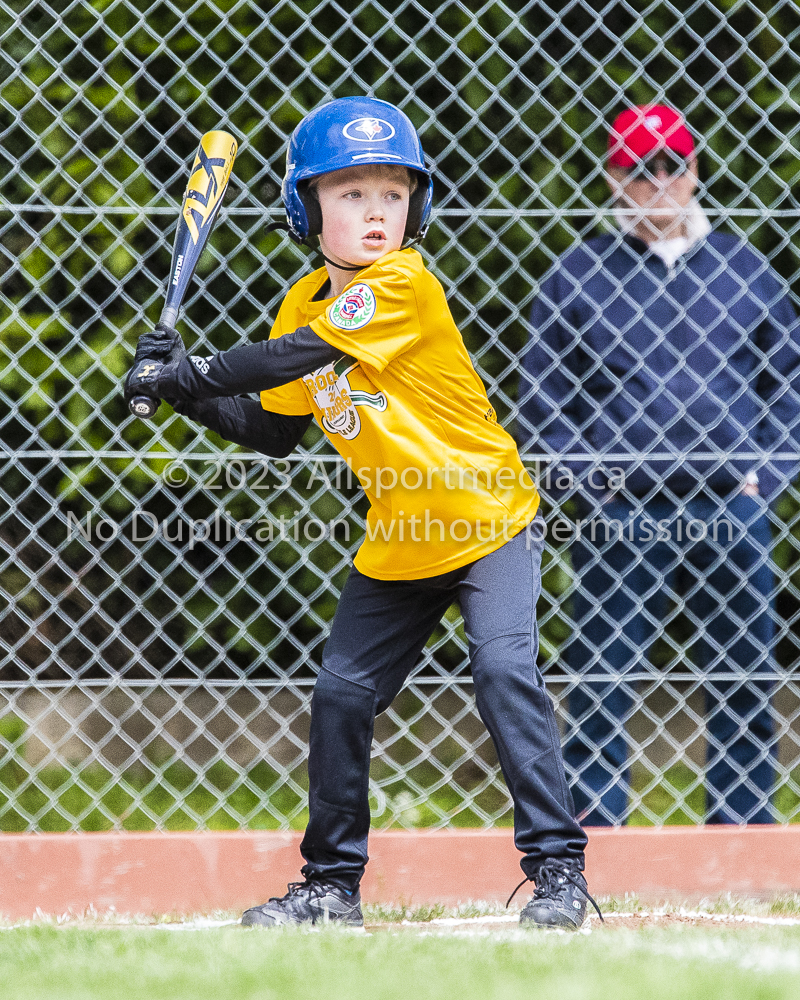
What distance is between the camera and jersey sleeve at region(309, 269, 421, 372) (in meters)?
2.07

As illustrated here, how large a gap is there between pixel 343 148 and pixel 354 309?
30 centimetres

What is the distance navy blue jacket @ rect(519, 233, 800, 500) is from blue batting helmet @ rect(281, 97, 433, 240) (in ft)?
1.97

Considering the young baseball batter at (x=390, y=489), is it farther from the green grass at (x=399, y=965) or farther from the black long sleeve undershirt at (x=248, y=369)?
the green grass at (x=399, y=965)

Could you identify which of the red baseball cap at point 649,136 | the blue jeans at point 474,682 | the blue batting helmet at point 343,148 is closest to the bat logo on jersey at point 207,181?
the blue batting helmet at point 343,148

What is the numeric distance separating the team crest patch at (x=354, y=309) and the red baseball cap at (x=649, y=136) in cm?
88

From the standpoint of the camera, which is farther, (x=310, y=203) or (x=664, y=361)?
(x=664, y=361)

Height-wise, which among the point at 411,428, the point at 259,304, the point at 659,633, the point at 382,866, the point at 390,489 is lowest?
the point at 382,866

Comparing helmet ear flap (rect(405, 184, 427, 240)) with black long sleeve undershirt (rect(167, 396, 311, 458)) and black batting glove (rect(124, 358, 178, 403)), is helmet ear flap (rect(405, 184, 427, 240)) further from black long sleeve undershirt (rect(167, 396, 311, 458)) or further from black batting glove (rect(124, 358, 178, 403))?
black batting glove (rect(124, 358, 178, 403))

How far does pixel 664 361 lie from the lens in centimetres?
269

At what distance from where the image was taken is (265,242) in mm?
3057

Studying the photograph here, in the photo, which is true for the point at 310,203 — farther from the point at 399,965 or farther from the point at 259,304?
the point at 399,965

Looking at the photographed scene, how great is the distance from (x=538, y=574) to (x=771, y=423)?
0.84m

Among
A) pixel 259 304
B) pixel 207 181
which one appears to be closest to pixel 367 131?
pixel 207 181

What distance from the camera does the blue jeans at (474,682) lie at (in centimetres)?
208
